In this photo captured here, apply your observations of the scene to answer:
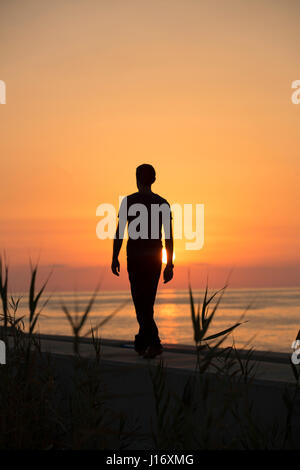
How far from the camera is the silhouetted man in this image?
5.82 meters

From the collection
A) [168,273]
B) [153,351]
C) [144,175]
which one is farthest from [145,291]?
[144,175]

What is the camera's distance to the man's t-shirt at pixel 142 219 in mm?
5812

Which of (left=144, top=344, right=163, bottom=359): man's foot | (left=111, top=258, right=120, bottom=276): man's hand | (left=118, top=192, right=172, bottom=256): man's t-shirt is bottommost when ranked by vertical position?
(left=144, top=344, right=163, bottom=359): man's foot

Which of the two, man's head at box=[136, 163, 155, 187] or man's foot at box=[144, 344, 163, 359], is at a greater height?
man's head at box=[136, 163, 155, 187]

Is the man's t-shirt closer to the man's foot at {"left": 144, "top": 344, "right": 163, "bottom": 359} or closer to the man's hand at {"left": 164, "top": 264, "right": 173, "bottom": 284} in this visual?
the man's hand at {"left": 164, "top": 264, "right": 173, "bottom": 284}

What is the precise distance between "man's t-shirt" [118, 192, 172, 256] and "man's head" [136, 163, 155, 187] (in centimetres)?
10

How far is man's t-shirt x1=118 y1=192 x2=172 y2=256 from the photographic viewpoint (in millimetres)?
5812

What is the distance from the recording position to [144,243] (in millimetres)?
5848

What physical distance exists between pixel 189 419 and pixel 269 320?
42.3m

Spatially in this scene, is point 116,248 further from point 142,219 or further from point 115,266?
point 142,219

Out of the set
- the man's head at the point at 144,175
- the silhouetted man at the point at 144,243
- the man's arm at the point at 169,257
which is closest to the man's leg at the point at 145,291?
the silhouetted man at the point at 144,243

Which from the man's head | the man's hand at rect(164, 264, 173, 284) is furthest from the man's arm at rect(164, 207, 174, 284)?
the man's head
